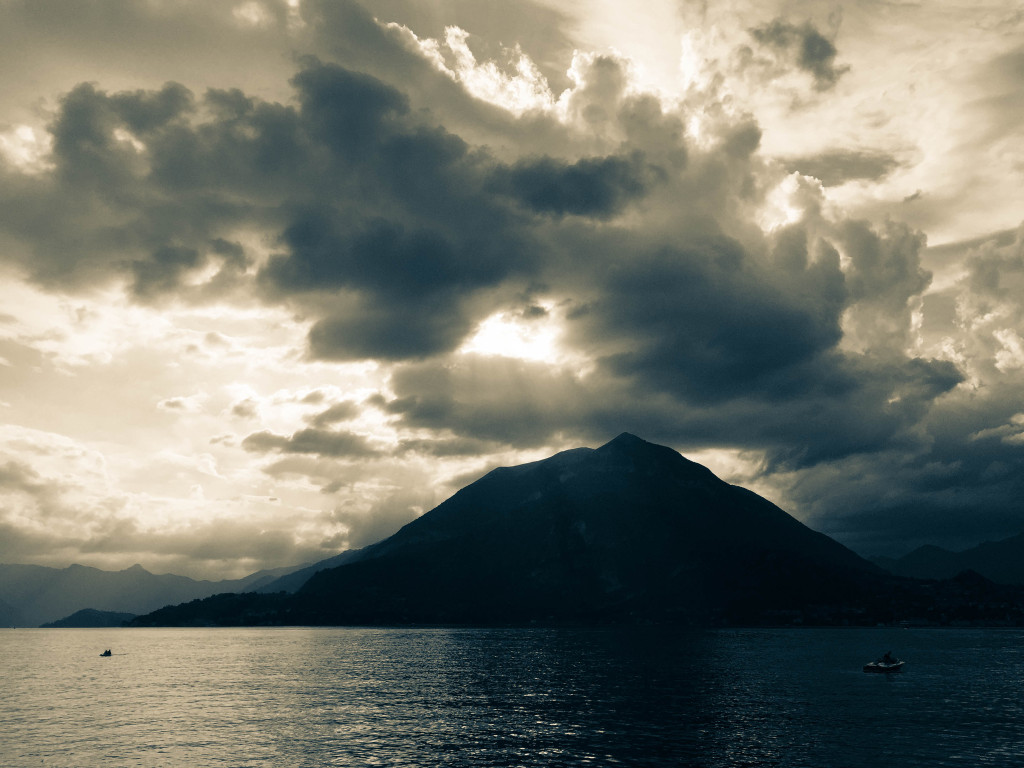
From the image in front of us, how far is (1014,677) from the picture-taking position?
575 ft

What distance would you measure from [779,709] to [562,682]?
174 feet

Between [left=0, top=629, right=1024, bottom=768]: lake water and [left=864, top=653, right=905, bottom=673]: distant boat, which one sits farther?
[left=864, top=653, right=905, bottom=673]: distant boat

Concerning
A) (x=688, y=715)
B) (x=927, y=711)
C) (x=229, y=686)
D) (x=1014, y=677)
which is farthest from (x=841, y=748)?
(x=229, y=686)

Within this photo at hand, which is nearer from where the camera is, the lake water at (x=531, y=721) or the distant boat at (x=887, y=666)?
the lake water at (x=531, y=721)

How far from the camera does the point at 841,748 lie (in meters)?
89.9

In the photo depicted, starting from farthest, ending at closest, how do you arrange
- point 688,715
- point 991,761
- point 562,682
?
point 562,682 < point 688,715 < point 991,761

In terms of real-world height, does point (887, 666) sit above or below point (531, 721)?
below

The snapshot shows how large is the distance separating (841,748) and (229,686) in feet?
437

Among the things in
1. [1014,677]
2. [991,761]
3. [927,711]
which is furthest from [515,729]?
[1014,677]

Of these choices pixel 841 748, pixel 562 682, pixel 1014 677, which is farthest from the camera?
pixel 1014 677

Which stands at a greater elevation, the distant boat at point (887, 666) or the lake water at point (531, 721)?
the lake water at point (531, 721)

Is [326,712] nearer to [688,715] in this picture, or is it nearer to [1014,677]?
[688,715]

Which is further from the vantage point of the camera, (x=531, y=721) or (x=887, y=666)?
(x=887, y=666)

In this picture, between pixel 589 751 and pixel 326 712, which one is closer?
pixel 589 751
